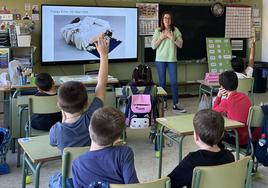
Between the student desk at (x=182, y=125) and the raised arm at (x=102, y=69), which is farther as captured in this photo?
the student desk at (x=182, y=125)

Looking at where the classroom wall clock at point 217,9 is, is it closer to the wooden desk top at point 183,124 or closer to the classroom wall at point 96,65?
the classroom wall at point 96,65

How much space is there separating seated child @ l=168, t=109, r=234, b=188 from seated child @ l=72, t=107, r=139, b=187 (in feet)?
0.94

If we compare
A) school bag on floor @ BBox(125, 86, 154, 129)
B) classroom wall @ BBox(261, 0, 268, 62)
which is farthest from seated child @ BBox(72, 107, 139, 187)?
classroom wall @ BBox(261, 0, 268, 62)

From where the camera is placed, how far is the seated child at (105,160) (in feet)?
5.90

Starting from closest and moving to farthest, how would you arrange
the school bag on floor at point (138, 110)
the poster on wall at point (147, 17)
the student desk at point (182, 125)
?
the student desk at point (182, 125), the school bag on floor at point (138, 110), the poster on wall at point (147, 17)

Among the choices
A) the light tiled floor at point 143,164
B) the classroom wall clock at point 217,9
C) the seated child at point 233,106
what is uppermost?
the classroom wall clock at point 217,9

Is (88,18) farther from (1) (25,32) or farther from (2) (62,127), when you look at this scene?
(2) (62,127)

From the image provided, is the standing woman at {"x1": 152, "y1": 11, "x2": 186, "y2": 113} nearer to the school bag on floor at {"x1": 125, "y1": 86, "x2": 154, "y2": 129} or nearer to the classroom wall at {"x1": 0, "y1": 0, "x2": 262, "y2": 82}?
the classroom wall at {"x1": 0, "y1": 0, "x2": 262, "y2": 82}

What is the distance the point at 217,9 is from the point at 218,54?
35.7 inches

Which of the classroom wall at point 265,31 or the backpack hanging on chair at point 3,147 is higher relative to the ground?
the classroom wall at point 265,31

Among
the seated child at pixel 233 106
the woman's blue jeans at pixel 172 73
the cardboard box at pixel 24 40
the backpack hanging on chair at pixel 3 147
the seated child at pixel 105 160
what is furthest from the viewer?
the woman's blue jeans at pixel 172 73

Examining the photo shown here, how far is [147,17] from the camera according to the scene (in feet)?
23.4

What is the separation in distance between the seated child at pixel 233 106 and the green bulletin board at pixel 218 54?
14.0 ft

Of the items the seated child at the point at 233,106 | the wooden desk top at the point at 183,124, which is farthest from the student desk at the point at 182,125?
the seated child at the point at 233,106
